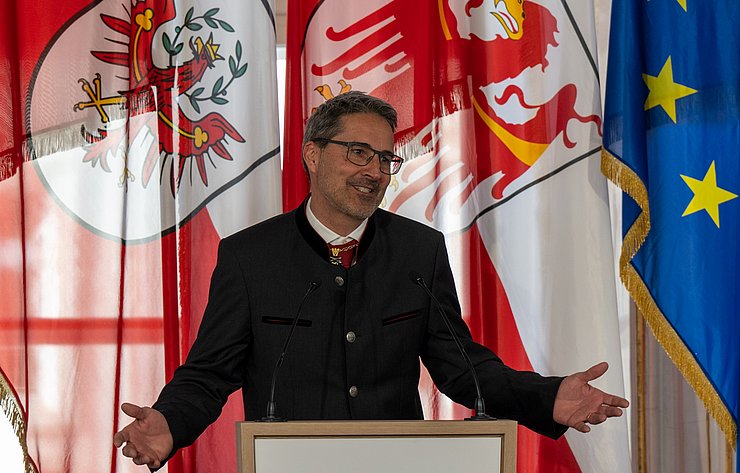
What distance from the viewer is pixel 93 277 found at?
2582 mm

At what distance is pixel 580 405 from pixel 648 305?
3.47 ft

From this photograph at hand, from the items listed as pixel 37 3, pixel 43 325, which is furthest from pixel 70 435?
pixel 37 3

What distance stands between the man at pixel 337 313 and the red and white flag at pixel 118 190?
590mm

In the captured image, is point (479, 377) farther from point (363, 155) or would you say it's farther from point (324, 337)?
point (363, 155)

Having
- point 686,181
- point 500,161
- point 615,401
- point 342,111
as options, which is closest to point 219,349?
point 342,111

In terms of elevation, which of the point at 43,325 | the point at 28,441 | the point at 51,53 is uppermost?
the point at 51,53

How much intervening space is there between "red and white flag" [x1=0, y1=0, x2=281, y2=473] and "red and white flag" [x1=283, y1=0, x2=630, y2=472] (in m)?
0.17

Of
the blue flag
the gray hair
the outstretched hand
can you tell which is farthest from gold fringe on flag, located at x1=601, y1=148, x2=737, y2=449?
the outstretched hand

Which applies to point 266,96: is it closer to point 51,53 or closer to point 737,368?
point 51,53

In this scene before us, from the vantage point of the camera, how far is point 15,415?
2.49 meters

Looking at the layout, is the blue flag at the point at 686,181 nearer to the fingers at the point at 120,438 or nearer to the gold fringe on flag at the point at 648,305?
the gold fringe on flag at the point at 648,305

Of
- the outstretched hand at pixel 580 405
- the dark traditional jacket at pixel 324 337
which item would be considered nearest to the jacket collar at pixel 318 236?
the dark traditional jacket at pixel 324 337

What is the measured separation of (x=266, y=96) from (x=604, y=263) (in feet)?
3.63

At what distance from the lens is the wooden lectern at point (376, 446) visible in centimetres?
133
